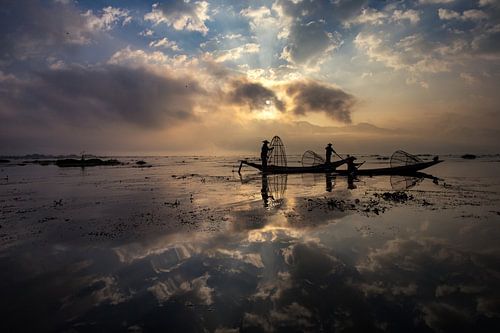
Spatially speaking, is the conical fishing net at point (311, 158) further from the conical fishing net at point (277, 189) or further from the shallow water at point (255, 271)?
the shallow water at point (255, 271)

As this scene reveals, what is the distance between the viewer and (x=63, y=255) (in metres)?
9.72

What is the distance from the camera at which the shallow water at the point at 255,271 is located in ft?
18.8

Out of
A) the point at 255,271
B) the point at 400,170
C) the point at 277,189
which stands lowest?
the point at 255,271

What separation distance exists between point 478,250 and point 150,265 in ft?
33.1

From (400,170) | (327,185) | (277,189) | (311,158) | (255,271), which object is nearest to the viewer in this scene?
(255,271)

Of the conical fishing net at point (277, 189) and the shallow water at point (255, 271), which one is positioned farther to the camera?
the conical fishing net at point (277, 189)

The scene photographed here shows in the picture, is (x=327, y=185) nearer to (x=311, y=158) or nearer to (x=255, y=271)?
(x=311, y=158)

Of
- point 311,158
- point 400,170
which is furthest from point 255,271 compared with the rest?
point 311,158

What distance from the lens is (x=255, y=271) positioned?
8.00m

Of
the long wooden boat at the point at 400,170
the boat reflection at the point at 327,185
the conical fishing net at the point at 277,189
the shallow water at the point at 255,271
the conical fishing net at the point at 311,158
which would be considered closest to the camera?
the shallow water at the point at 255,271

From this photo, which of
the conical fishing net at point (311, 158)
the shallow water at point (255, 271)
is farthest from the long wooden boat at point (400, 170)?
the shallow water at point (255, 271)

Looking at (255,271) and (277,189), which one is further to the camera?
(277,189)

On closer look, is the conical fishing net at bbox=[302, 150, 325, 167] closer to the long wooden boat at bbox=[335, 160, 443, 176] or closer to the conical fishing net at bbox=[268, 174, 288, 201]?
the long wooden boat at bbox=[335, 160, 443, 176]

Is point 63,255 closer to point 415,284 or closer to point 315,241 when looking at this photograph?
point 315,241
